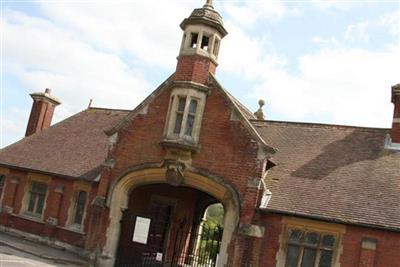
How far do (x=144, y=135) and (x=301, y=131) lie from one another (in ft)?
21.7

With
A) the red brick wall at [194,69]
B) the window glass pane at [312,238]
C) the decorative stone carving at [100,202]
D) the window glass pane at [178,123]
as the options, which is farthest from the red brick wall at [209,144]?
the window glass pane at [312,238]

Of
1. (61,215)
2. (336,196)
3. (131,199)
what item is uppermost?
(336,196)

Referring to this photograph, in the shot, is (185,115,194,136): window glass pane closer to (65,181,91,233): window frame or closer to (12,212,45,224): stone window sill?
(65,181,91,233): window frame

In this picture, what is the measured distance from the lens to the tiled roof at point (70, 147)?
21.3 m

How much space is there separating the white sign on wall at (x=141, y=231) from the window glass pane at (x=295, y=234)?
5417mm

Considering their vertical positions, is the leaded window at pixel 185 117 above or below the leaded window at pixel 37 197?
above

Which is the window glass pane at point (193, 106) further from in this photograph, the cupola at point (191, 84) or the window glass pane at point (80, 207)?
the window glass pane at point (80, 207)

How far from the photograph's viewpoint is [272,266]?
14914 mm

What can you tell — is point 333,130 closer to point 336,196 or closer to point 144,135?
point 336,196

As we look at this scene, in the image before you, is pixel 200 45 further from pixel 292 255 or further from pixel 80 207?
pixel 80 207

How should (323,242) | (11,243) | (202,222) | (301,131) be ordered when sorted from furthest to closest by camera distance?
(202,222) < (301,131) < (11,243) < (323,242)

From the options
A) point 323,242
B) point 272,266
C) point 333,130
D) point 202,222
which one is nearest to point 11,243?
point 202,222

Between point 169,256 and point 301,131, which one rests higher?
point 301,131

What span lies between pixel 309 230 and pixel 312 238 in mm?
264
